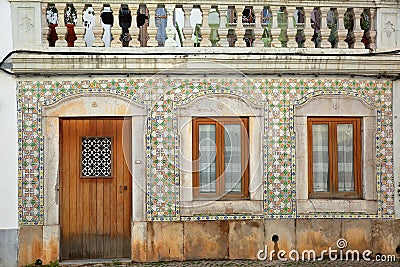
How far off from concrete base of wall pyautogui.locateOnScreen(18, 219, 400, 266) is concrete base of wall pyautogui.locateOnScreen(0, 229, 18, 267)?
0.17m

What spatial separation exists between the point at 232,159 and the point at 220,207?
74cm

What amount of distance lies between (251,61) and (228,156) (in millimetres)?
1457

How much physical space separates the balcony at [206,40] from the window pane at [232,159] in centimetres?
93

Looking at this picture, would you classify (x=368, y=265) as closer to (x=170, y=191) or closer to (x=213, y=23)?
(x=170, y=191)

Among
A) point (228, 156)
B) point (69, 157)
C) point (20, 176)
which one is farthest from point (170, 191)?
point (20, 176)

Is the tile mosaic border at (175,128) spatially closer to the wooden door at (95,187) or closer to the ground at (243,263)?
the wooden door at (95,187)

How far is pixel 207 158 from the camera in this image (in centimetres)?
792

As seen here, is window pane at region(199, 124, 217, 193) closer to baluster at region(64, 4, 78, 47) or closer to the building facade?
the building facade

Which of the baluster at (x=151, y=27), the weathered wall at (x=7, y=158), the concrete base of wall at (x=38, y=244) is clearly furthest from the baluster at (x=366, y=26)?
the concrete base of wall at (x=38, y=244)

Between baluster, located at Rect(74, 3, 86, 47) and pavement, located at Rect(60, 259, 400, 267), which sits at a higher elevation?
baluster, located at Rect(74, 3, 86, 47)

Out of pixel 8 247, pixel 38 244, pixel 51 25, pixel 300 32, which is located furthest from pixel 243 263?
pixel 51 25

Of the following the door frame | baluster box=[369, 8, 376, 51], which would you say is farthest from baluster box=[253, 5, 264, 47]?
the door frame

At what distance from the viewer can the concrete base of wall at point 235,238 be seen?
24.8ft

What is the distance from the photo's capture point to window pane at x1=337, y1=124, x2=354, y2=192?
8.05m
